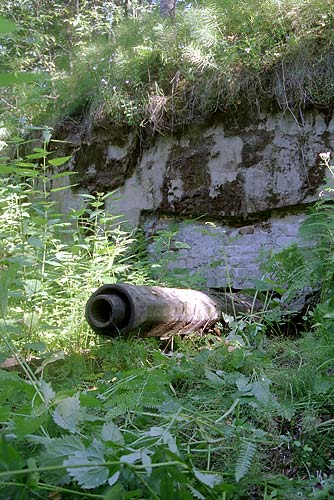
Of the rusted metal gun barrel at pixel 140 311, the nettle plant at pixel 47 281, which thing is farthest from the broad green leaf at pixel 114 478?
the rusted metal gun barrel at pixel 140 311

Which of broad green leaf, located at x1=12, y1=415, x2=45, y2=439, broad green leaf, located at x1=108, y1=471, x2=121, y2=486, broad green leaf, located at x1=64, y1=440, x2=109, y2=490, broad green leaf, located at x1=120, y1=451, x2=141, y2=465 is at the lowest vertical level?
broad green leaf, located at x1=120, y1=451, x2=141, y2=465

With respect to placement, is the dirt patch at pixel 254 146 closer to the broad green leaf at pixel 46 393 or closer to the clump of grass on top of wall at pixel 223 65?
the clump of grass on top of wall at pixel 223 65

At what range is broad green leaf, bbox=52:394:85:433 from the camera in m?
1.29

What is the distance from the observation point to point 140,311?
324 cm

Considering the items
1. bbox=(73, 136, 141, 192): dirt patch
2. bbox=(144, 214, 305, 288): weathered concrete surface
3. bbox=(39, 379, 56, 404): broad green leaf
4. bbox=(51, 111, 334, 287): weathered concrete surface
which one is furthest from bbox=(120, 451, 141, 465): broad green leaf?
bbox=(73, 136, 141, 192): dirt patch

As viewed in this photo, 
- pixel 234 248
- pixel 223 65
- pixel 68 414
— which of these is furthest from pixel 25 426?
pixel 223 65

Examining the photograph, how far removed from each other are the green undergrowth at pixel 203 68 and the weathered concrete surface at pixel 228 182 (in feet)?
0.69

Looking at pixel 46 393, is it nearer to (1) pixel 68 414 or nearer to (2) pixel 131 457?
(1) pixel 68 414

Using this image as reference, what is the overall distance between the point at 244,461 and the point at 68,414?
51cm

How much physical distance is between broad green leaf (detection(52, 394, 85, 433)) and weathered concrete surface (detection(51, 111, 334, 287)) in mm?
2972

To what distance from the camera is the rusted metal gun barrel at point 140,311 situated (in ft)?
10.6

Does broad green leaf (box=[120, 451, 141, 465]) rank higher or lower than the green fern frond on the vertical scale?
higher

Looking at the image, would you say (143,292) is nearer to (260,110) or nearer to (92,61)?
(260,110)

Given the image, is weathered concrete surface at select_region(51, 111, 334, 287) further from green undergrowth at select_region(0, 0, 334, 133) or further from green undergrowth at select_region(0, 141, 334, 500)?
green undergrowth at select_region(0, 141, 334, 500)
